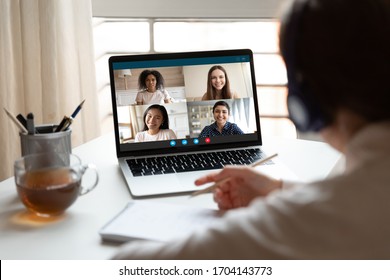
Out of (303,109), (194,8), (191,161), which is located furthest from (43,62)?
(303,109)

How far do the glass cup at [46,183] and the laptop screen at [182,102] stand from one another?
33cm

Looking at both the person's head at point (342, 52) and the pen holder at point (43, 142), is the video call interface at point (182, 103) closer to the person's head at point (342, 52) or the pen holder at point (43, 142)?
the pen holder at point (43, 142)

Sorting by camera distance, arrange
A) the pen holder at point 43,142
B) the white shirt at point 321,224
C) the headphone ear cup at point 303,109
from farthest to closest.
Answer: the pen holder at point 43,142 → the headphone ear cup at point 303,109 → the white shirt at point 321,224

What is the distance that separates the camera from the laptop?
4.49 ft

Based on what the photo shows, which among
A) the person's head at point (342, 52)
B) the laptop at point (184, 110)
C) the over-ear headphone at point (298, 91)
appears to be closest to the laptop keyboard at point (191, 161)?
the laptop at point (184, 110)

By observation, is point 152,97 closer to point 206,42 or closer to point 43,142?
point 43,142

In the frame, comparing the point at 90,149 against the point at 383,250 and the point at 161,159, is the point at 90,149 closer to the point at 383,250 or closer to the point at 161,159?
the point at 161,159

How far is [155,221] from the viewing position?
3.13 ft

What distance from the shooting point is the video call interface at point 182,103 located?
1377mm

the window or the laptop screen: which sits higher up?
the window

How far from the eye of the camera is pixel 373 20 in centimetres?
61

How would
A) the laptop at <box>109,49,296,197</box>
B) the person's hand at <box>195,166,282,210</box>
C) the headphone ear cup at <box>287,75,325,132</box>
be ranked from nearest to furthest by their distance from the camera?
the headphone ear cup at <box>287,75,325,132</box> → the person's hand at <box>195,166,282,210</box> → the laptop at <box>109,49,296,197</box>

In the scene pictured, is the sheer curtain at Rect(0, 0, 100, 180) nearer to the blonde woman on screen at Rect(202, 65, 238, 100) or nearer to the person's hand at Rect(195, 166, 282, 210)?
the blonde woman on screen at Rect(202, 65, 238, 100)

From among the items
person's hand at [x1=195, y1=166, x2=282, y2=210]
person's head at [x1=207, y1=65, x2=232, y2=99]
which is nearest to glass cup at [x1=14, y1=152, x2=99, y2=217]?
person's hand at [x1=195, y1=166, x2=282, y2=210]
